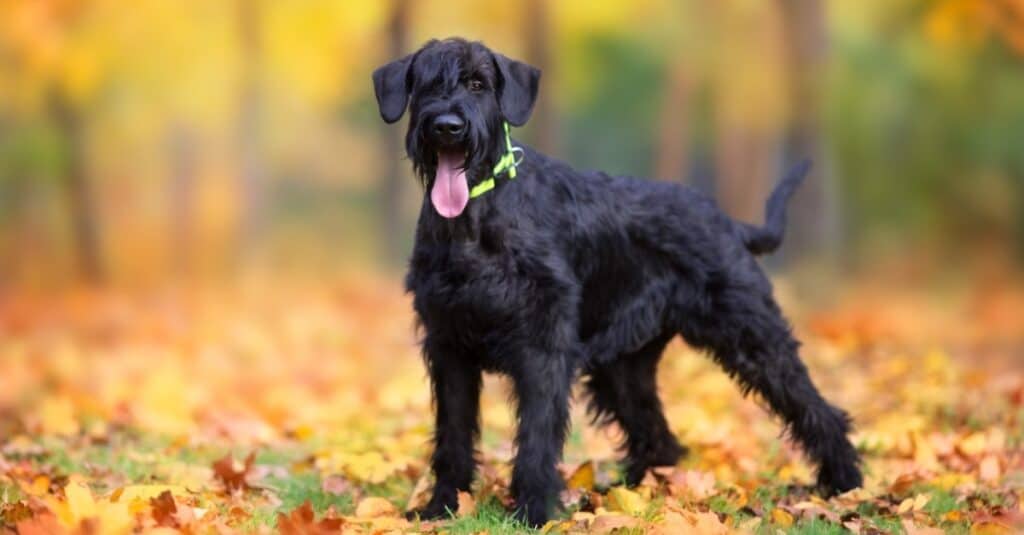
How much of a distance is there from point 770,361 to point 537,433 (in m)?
1.22

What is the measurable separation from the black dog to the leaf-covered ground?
0.24 m

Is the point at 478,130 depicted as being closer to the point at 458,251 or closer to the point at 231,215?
the point at 458,251

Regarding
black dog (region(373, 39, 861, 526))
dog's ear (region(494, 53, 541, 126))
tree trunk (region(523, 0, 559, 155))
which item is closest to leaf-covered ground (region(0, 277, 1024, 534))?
black dog (region(373, 39, 861, 526))

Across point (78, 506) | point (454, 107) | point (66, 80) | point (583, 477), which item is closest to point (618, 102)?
point (66, 80)

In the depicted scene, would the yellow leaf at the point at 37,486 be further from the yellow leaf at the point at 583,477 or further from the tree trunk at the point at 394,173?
the tree trunk at the point at 394,173

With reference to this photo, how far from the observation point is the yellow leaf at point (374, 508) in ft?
14.7

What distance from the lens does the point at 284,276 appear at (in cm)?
2205

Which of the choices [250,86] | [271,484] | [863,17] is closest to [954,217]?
[863,17]

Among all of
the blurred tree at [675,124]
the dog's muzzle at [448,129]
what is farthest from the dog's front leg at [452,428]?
the blurred tree at [675,124]

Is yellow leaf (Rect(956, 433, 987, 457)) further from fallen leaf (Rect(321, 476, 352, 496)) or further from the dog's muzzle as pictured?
the dog's muzzle

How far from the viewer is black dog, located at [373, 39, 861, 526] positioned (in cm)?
421

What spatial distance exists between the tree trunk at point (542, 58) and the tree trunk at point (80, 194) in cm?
786

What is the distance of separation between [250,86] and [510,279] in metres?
15.2

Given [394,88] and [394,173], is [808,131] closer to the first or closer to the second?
[394,173]
